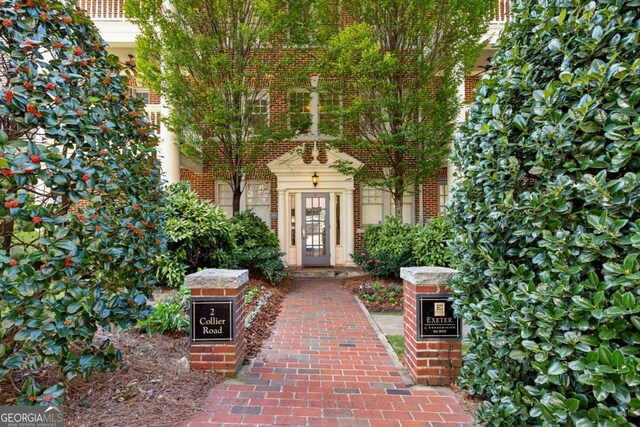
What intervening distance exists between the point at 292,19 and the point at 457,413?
8.72 meters

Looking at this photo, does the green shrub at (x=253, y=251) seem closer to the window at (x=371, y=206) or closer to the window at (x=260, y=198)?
the window at (x=260, y=198)

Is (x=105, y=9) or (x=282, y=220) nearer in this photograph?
(x=105, y=9)

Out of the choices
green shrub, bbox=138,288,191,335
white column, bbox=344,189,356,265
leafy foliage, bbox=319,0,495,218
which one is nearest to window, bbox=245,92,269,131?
leafy foliage, bbox=319,0,495,218

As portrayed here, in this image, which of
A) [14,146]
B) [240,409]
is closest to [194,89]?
[14,146]

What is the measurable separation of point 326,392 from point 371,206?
9.00 m

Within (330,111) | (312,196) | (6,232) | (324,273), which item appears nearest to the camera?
(6,232)

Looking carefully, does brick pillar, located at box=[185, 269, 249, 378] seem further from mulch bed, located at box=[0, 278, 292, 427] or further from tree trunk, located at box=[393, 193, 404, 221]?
tree trunk, located at box=[393, 193, 404, 221]

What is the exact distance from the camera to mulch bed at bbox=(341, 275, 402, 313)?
6.52 metres

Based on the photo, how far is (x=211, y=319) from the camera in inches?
136

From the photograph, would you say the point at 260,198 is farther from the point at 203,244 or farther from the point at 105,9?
the point at 105,9

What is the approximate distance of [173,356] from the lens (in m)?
3.59

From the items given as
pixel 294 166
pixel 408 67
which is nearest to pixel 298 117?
pixel 294 166

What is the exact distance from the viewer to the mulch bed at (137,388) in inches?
100

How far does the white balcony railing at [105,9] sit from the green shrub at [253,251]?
277 inches
